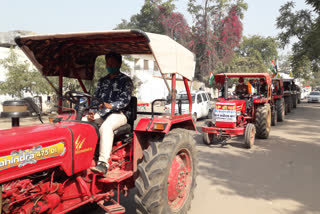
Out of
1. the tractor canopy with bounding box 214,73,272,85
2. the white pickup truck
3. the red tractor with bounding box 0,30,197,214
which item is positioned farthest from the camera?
the white pickup truck

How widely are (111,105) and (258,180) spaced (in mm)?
3309

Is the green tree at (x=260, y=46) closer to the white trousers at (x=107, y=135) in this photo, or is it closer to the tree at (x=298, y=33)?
the tree at (x=298, y=33)

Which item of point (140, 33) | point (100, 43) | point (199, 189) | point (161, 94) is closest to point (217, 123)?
point (199, 189)

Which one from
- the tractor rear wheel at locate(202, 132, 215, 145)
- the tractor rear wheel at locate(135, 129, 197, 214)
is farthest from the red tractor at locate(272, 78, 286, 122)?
the tractor rear wheel at locate(135, 129, 197, 214)

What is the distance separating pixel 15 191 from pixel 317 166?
236 inches

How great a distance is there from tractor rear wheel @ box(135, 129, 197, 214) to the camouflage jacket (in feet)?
2.13

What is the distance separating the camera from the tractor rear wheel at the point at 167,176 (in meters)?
3.00

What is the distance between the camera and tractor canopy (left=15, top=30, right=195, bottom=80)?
10.2 feet

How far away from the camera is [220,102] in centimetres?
838

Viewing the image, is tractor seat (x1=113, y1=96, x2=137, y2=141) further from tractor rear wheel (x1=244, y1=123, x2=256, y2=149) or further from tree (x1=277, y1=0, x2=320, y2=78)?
tree (x1=277, y1=0, x2=320, y2=78)

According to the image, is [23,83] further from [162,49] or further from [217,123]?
[162,49]

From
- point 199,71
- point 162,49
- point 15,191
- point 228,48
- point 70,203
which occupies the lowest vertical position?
point 70,203

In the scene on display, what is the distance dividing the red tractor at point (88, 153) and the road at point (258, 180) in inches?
30.4

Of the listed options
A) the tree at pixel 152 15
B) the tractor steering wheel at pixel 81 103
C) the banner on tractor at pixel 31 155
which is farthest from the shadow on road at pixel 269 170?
the tree at pixel 152 15
